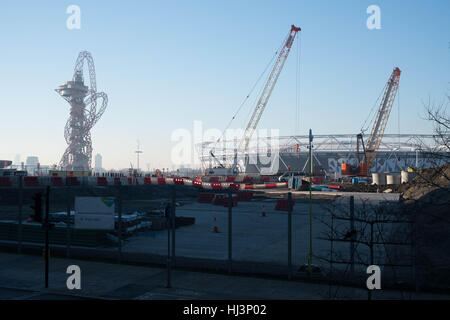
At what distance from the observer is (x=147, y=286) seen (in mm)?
11703

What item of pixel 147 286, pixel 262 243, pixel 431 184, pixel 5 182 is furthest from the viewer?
pixel 5 182

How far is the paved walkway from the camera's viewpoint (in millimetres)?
10734

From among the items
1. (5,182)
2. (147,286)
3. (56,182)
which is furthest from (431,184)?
(56,182)

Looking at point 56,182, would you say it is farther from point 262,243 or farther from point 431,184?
point 431,184

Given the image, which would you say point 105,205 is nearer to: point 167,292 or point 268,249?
point 167,292

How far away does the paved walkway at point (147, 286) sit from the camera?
423 inches

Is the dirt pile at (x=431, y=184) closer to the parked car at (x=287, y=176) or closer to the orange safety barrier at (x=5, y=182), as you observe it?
the orange safety barrier at (x=5, y=182)

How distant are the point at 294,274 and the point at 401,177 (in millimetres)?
55070

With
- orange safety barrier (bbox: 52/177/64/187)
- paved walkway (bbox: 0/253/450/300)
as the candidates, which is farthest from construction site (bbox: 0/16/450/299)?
orange safety barrier (bbox: 52/177/64/187)

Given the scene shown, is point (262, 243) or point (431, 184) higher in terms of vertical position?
point (431, 184)

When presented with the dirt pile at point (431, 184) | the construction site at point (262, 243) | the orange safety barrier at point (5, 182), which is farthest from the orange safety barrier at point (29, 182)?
the dirt pile at point (431, 184)

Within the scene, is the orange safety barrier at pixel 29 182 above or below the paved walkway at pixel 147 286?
above

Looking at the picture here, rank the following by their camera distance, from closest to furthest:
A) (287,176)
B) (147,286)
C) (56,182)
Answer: (147,286)
(56,182)
(287,176)
